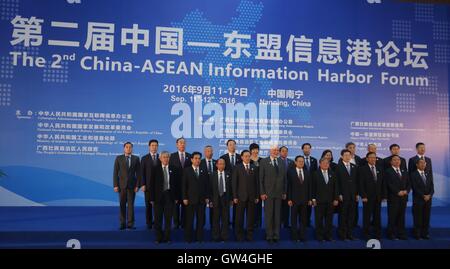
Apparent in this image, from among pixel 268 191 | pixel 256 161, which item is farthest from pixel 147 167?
pixel 268 191

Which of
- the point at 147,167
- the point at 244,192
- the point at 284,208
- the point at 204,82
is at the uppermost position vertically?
the point at 204,82

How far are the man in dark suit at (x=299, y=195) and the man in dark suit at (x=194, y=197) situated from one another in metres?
0.97

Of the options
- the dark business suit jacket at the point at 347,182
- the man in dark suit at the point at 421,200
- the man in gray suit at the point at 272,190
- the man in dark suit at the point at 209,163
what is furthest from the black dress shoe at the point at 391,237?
the man in dark suit at the point at 209,163

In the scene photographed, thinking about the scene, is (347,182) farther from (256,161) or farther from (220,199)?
(220,199)

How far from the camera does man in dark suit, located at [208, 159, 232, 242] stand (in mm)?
5184

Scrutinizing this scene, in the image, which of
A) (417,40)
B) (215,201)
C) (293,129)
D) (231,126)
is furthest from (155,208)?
(417,40)

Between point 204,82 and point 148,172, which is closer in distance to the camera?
point 148,172

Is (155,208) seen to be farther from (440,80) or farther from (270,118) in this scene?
(440,80)

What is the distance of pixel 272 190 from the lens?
518 cm

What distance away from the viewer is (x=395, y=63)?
7.11m

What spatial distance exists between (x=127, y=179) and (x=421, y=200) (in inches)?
133

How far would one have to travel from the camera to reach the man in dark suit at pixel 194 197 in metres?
5.11

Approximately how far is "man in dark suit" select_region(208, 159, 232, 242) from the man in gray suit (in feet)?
1.27

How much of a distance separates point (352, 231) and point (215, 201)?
1651 mm
